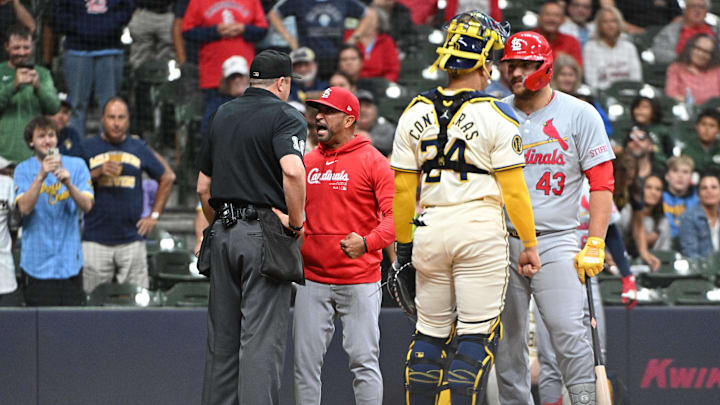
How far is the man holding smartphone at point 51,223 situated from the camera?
628 cm

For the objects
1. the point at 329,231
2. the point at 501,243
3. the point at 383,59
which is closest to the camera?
the point at 501,243

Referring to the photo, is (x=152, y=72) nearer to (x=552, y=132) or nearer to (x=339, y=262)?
(x=339, y=262)

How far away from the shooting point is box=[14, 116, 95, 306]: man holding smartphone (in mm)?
6281

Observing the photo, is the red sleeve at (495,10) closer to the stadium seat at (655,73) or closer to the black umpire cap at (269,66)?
the stadium seat at (655,73)

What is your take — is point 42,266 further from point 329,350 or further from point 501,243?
point 501,243

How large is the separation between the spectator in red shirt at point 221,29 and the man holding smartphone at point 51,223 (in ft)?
6.79

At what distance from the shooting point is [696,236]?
762 centimetres

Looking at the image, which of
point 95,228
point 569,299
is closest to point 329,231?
point 569,299

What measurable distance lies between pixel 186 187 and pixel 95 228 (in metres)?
1.28

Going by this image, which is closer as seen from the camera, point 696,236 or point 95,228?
point 95,228

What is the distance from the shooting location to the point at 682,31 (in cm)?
990

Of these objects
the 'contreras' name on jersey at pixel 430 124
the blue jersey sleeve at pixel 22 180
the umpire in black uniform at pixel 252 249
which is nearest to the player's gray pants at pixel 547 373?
the 'contreras' name on jersey at pixel 430 124

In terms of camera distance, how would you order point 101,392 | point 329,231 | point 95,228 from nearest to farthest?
point 329,231
point 101,392
point 95,228

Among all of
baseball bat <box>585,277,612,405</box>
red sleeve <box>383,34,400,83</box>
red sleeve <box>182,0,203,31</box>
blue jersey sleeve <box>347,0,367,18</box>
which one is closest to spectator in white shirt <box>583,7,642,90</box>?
red sleeve <box>383,34,400,83</box>
